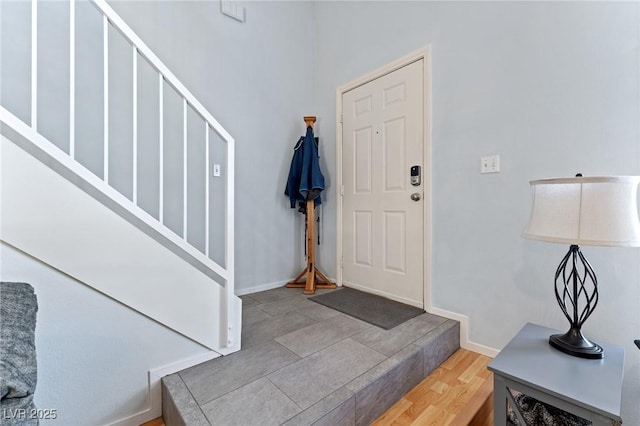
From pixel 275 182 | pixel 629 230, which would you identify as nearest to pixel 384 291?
pixel 275 182

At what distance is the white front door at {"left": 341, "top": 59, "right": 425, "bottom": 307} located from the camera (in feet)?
7.12

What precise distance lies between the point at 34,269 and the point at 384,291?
2207 mm

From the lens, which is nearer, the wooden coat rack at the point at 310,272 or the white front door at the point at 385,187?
the white front door at the point at 385,187

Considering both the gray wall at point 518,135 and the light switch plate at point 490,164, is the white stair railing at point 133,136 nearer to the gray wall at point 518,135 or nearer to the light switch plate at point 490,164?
the gray wall at point 518,135

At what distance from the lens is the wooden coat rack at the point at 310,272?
261cm

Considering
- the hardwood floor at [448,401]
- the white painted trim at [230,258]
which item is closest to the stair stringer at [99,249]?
the white painted trim at [230,258]

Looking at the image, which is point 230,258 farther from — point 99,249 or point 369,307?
point 369,307

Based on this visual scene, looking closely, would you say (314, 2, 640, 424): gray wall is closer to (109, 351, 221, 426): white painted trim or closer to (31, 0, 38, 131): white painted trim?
(109, 351, 221, 426): white painted trim

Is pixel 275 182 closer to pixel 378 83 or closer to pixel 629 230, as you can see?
pixel 378 83

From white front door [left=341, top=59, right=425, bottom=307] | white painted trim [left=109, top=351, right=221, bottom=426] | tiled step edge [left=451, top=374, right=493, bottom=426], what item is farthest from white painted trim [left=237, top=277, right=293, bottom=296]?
tiled step edge [left=451, top=374, right=493, bottom=426]

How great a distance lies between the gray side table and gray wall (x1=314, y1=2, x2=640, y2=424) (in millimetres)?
456

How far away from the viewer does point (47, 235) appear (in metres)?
1.01

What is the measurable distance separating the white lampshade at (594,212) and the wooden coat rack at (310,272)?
190cm

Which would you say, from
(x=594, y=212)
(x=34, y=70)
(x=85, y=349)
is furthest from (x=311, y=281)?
(x=34, y=70)
